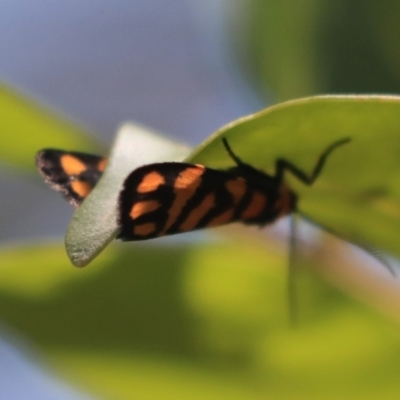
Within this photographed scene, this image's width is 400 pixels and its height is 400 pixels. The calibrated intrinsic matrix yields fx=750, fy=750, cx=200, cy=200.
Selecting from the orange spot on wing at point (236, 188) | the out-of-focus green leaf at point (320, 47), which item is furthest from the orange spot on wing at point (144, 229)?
the out-of-focus green leaf at point (320, 47)

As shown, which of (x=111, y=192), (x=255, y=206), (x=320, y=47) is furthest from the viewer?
(x=320, y=47)

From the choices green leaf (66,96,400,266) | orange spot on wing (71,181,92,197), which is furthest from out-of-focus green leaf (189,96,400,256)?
orange spot on wing (71,181,92,197)

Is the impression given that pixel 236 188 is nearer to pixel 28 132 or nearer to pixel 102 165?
pixel 102 165

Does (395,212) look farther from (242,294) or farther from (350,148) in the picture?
(242,294)

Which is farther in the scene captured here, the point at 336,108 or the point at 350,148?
the point at 350,148

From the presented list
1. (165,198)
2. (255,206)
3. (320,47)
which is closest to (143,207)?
(165,198)

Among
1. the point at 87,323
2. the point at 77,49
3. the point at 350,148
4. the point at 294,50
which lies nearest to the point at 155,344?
the point at 87,323

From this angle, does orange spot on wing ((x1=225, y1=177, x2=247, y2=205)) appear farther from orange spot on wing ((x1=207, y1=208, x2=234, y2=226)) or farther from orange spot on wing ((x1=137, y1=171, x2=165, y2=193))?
orange spot on wing ((x1=137, y1=171, x2=165, y2=193))
